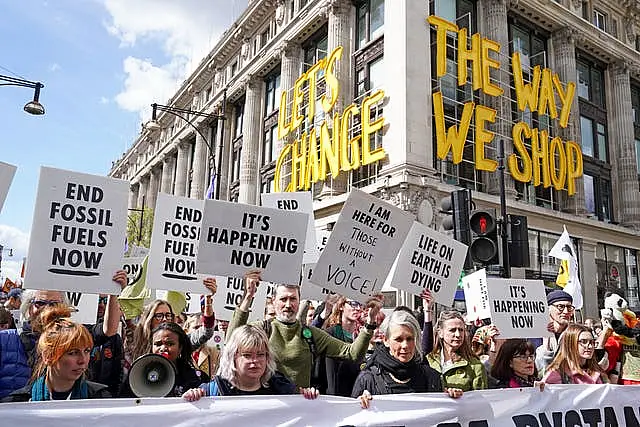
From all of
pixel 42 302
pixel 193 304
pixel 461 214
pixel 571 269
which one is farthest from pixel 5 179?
pixel 571 269

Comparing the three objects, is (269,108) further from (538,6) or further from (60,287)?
(60,287)

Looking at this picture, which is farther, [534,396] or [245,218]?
[245,218]

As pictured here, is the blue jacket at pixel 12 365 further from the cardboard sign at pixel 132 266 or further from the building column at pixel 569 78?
the building column at pixel 569 78

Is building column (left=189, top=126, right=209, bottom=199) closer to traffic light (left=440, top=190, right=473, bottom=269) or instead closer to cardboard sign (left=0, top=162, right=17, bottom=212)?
traffic light (left=440, top=190, right=473, bottom=269)

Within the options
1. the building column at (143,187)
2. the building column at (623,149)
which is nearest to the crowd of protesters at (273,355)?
the building column at (623,149)

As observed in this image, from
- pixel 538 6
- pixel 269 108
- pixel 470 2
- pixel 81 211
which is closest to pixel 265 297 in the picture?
pixel 81 211

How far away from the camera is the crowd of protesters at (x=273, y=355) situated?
10.7 ft

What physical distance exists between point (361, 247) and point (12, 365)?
2.83m

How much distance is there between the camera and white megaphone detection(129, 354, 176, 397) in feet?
11.6

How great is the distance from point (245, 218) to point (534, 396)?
2.66 metres

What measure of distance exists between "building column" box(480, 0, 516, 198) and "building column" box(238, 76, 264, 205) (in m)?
14.3

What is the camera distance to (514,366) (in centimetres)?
465

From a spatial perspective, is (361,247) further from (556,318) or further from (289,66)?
(289,66)

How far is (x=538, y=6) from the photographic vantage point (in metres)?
27.1
